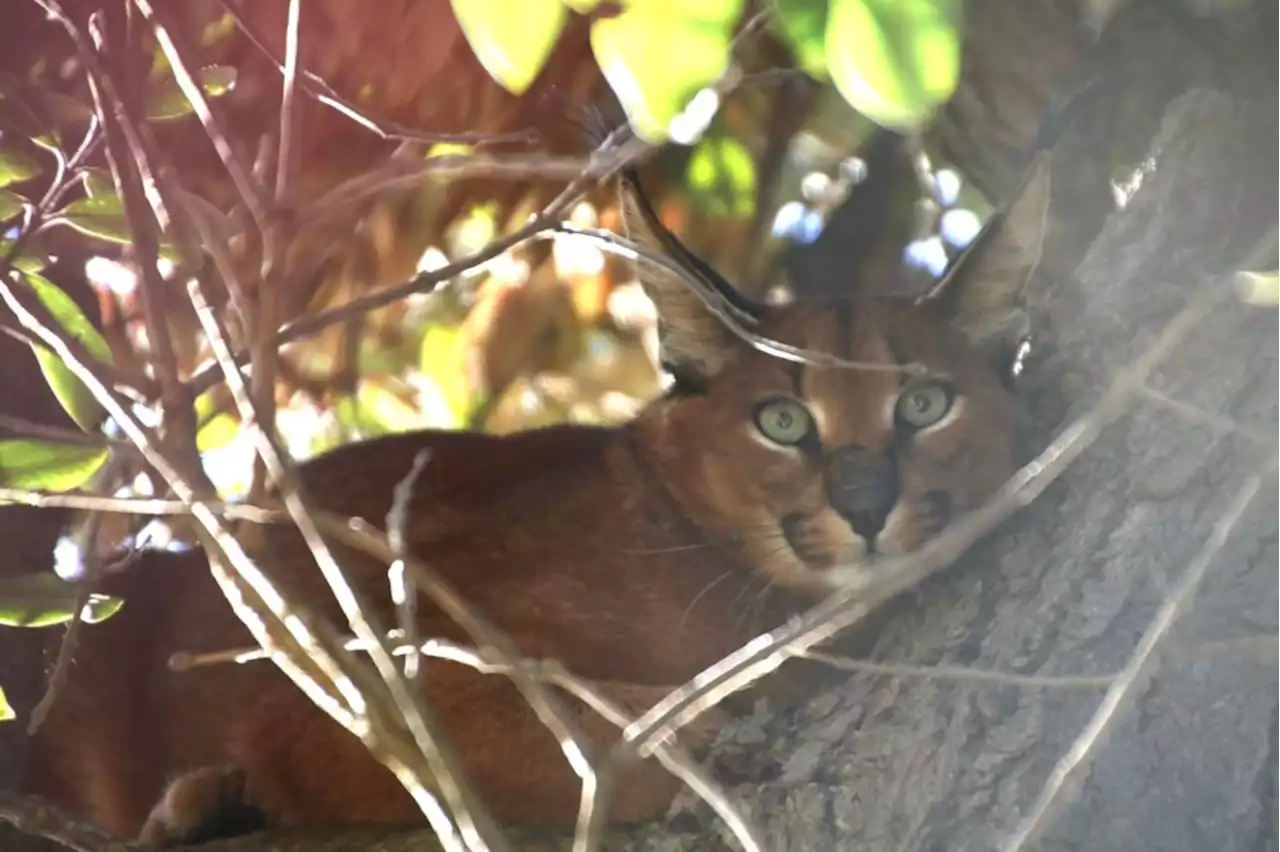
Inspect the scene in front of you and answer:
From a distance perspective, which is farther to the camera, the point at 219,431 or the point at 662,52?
the point at 219,431

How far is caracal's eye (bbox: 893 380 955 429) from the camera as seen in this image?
0.86 m

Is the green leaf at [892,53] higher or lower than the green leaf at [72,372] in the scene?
higher

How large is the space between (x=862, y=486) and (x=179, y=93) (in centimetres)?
60

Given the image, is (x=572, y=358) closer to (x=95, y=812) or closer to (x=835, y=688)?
(x=835, y=688)

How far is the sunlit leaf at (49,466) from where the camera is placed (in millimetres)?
817

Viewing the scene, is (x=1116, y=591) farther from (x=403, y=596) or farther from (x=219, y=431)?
(x=219, y=431)

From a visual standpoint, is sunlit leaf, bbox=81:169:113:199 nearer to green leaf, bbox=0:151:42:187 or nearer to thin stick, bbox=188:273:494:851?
green leaf, bbox=0:151:42:187

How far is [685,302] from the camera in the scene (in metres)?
0.88

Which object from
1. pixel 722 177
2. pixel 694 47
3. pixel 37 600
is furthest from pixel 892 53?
pixel 37 600

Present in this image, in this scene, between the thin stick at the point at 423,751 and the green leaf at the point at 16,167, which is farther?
the green leaf at the point at 16,167

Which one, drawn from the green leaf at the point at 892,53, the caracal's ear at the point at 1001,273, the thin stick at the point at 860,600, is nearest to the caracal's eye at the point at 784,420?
the caracal's ear at the point at 1001,273

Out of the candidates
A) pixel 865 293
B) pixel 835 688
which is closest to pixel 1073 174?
pixel 865 293

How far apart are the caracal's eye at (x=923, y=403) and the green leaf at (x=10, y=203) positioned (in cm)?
70

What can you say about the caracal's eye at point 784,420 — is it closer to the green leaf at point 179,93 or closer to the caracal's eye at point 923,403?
the caracal's eye at point 923,403
